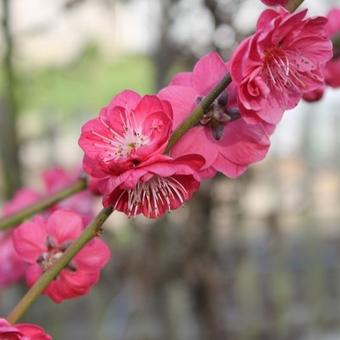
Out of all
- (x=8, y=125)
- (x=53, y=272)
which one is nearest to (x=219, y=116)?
(x=53, y=272)

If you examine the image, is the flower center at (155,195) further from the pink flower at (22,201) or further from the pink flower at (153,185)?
the pink flower at (22,201)

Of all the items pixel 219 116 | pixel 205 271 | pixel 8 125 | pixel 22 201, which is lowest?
pixel 205 271

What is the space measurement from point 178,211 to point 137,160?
185 centimetres

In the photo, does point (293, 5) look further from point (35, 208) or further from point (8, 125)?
point (8, 125)

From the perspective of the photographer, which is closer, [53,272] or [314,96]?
[53,272]

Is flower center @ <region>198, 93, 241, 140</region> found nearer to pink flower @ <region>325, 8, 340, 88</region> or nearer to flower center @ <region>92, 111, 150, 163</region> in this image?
flower center @ <region>92, 111, 150, 163</region>

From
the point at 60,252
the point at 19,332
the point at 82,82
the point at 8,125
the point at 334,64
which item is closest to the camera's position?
the point at 19,332

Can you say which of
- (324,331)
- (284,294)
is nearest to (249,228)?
(284,294)

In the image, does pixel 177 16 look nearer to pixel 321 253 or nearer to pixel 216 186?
pixel 216 186

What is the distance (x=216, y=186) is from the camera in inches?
92.8

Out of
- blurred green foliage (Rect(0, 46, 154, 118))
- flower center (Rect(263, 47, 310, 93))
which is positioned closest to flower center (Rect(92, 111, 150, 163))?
flower center (Rect(263, 47, 310, 93))

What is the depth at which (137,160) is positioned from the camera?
0.62 m

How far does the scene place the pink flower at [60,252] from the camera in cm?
73

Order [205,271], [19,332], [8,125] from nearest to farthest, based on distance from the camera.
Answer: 1. [19,332]
2. [205,271]
3. [8,125]
